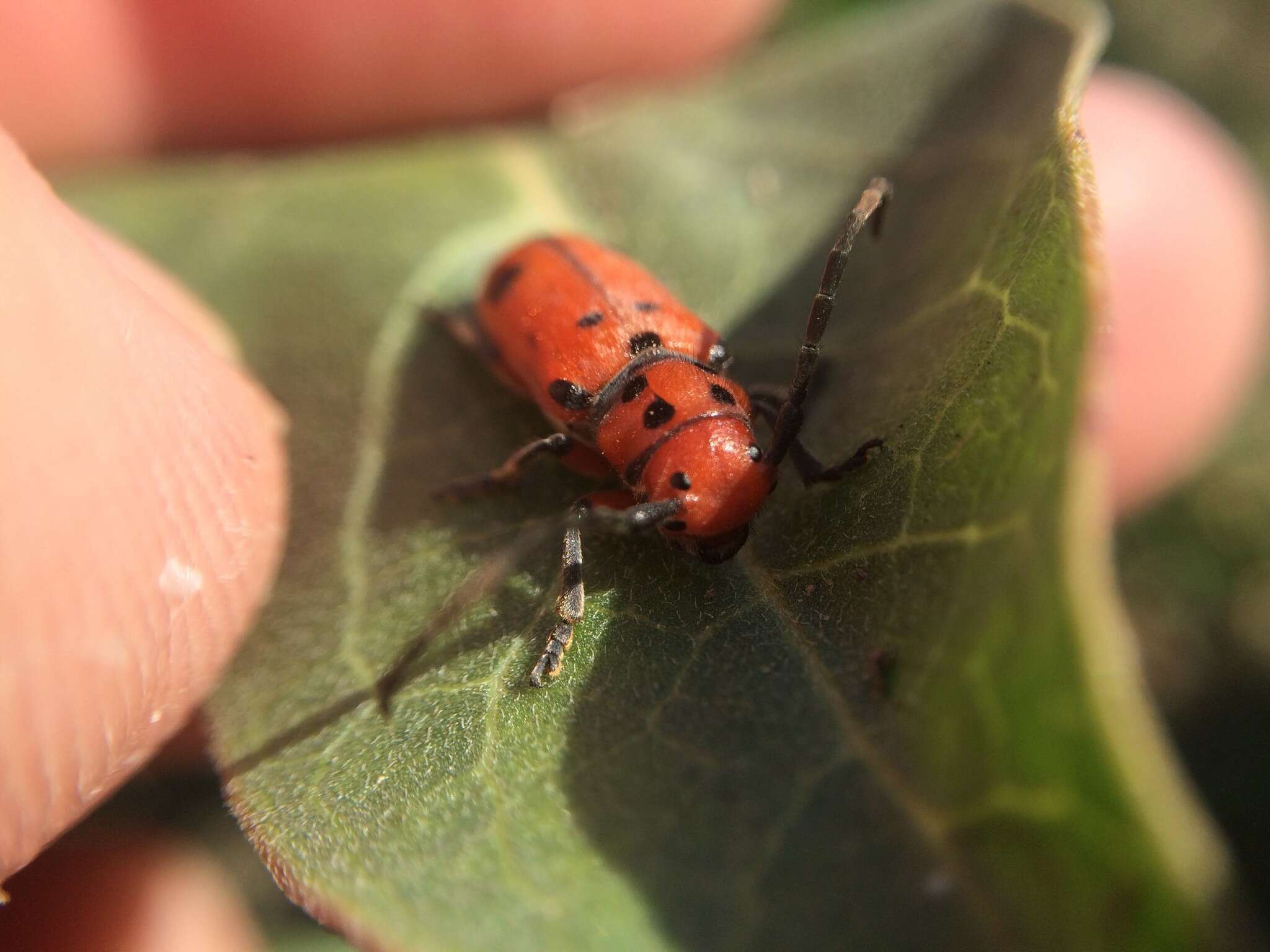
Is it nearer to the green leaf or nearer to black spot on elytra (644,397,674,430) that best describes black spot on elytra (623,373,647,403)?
black spot on elytra (644,397,674,430)

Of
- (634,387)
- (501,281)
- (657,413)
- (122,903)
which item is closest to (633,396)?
(634,387)

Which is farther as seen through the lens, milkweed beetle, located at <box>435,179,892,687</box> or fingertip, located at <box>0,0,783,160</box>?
fingertip, located at <box>0,0,783,160</box>

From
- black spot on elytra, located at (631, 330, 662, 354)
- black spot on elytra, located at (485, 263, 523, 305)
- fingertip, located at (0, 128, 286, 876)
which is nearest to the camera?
fingertip, located at (0, 128, 286, 876)

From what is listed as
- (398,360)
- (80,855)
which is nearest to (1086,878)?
(398,360)

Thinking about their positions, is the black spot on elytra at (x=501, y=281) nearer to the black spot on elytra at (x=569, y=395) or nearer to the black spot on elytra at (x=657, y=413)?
the black spot on elytra at (x=569, y=395)

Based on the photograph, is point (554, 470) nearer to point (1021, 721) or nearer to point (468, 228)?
point (468, 228)

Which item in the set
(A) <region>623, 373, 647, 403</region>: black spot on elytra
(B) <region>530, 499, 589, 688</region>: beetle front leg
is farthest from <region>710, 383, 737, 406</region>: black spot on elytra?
(B) <region>530, 499, 589, 688</region>: beetle front leg

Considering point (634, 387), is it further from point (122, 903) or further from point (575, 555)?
point (122, 903)

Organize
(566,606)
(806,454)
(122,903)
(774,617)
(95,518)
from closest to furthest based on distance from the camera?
(95,518)
(774,617)
(566,606)
(806,454)
(122,903)
